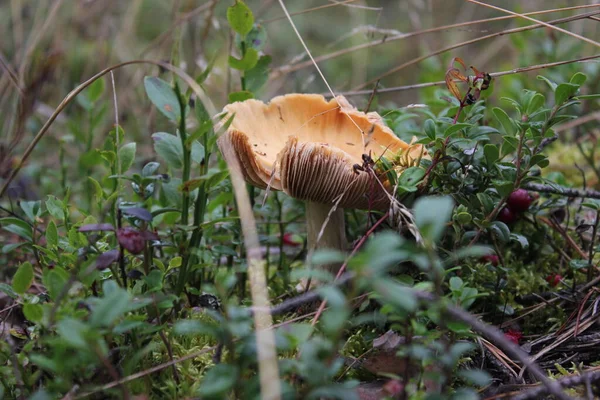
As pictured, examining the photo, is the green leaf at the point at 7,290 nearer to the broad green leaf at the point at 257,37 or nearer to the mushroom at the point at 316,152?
the mushroom at the point at 316,152

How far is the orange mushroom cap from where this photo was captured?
183cm

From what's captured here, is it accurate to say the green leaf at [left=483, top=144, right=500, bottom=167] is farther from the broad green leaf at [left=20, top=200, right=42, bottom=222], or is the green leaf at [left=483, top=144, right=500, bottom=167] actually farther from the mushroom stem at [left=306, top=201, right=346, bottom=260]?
the broad green leaf at [left=20, top=200, right=42, bottom=222]

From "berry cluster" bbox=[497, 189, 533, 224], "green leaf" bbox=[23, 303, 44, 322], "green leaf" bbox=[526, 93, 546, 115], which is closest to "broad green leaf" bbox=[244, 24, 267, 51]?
"green leaf" bbox=[526, 93, 546, 115]

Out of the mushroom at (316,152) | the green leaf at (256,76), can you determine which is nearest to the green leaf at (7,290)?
the mushroom at (316,152)

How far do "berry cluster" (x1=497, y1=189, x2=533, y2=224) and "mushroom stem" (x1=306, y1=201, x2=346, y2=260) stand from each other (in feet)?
2.03

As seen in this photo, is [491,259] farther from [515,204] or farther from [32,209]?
[32,209]

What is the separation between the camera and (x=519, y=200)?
82.8 inches

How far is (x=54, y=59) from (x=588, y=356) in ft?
9.22

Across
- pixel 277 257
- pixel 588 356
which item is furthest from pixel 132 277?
pixel 588 356

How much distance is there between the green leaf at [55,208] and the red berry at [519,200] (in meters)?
1.64

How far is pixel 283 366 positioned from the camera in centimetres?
113

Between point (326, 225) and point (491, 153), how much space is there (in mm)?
693

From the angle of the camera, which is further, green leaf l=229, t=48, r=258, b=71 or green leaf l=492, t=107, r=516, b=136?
green leaf l=229, t=48, r=258, b=71

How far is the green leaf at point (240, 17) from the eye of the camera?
2012 mm
